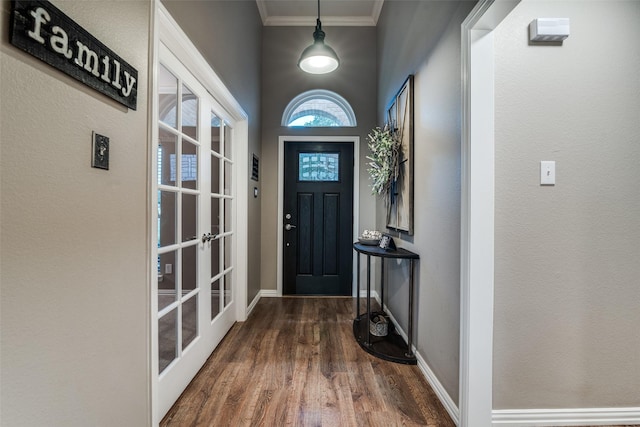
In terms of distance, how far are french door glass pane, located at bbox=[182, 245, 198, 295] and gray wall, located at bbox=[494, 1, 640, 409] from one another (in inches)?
68.0

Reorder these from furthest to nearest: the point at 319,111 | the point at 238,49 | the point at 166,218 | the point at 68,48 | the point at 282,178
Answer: the point at 319,111 → the point at 282,178 → the point at 238,49 → the point at 166,218 → the point at 68,48

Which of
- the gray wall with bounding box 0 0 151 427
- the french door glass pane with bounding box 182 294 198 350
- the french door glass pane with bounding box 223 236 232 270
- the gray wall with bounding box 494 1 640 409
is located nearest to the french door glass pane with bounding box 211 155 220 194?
the french door glass pane with bounding box 223 236 232 270

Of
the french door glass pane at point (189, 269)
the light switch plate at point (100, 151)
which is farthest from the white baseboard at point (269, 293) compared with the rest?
the light switch plate at point (100, 151)

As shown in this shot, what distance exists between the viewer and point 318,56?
2.39 metres

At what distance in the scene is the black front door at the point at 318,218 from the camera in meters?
3.37

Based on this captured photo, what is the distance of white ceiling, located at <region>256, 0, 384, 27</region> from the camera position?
3.05 m

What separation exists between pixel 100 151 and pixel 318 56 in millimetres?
2078

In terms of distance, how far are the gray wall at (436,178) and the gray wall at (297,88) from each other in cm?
112

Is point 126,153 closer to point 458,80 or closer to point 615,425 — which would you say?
point 458,80

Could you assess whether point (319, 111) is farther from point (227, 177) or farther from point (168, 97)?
point (168, 97)

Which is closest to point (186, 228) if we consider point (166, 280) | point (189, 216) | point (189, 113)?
point (189, 216)

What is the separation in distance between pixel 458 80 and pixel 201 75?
1538 millimetres

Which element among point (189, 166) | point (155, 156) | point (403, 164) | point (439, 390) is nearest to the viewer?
point (155, 156)

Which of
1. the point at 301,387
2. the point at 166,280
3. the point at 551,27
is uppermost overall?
the point at 551,27
